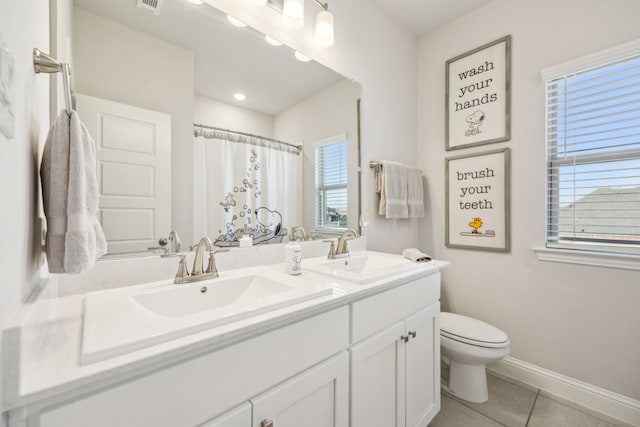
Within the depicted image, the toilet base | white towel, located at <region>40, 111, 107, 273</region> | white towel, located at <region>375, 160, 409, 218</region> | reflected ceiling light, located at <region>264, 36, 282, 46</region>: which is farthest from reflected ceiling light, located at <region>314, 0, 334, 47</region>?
the toilet base

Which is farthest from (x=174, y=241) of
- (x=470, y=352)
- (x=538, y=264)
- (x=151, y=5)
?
(x=538, y=264)

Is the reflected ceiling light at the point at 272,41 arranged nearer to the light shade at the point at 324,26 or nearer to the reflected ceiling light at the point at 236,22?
the reflected ceiling light at the point at 236,22

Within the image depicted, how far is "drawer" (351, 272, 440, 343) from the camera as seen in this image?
976mm

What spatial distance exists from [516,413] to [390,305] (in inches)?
46.6

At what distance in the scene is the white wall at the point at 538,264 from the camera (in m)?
1.47

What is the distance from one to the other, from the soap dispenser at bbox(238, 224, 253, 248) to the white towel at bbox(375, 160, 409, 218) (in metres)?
1.00

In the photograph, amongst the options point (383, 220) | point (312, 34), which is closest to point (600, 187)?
point (383, 220)

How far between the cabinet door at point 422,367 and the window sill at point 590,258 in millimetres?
885

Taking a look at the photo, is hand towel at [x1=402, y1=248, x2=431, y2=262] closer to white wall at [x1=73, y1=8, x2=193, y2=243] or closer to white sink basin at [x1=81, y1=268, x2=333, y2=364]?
white sink basin at [x1=81, y1=268, x2=333, y2=364]

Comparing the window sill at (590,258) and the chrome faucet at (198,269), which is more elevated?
the chrome faucet at (198,269)

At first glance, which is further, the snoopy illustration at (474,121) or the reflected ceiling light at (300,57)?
the snoopy illustration at (474,121)

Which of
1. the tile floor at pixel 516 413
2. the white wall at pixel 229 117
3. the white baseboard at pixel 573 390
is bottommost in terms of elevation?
the tile floor at pixel 516 413

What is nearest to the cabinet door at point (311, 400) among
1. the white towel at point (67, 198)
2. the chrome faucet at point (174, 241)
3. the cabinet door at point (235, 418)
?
the cabinet door at point (235, 418)

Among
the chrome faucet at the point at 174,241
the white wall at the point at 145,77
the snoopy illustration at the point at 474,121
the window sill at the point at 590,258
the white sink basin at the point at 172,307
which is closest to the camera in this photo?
the white sink basin at the point at 172,307
